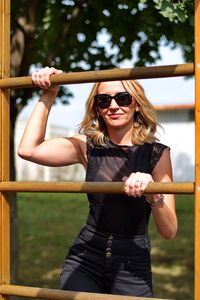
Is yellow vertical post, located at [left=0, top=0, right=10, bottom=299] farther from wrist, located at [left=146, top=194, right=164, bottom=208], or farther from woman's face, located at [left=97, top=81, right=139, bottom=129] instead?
wrist, located at [left=146, top=194, right=164, bottom=208]

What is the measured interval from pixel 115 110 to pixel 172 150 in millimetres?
19151

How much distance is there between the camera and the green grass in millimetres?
7344

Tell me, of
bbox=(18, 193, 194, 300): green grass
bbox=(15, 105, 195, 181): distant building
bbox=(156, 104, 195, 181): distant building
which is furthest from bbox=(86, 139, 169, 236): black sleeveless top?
bbox=(156, 104, 195, 181): distant building

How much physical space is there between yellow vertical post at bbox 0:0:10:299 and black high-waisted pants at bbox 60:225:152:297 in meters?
0.26

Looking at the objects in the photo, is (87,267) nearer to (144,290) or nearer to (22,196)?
(144,290)

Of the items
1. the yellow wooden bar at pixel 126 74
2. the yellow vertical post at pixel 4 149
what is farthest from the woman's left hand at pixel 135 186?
the yellow vertical post at pixel 4 149

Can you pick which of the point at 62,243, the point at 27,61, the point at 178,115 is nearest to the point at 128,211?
the point at 27,61

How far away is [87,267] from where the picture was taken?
8.00 ft

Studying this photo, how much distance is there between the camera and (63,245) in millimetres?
10000

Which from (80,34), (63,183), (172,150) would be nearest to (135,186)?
(63,183)

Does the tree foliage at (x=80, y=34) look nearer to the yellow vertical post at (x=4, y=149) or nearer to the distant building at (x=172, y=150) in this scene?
the yellow vertical post at (x=4, y=149)

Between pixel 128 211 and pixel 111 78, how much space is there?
0.55m

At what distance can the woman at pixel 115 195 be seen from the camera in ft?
7.88

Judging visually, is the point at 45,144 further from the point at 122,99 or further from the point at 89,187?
the point at 89,187
